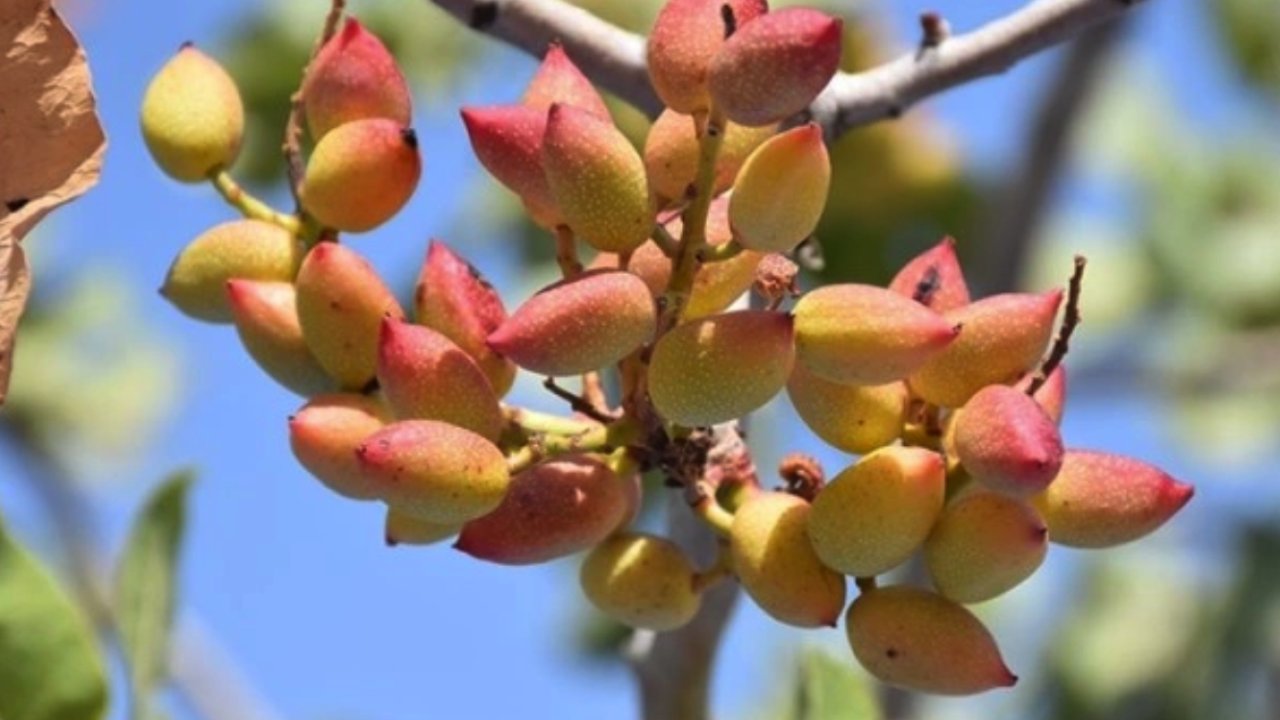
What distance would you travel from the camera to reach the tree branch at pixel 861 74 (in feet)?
3.42

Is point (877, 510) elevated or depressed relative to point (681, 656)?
elevated

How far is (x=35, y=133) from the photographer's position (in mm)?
897

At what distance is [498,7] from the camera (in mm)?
1040

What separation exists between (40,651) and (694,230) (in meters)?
0.45

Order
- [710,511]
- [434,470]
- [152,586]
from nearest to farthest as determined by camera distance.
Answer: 1. [434,470]
2. [710,511]
3. [152,586]

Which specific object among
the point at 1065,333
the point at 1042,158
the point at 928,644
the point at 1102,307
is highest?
the point at 1065,333

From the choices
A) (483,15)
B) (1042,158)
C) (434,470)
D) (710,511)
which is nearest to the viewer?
(434,470)

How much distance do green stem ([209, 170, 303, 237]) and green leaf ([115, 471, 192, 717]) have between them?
29 cm

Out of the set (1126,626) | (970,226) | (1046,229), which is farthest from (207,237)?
(1126,626)

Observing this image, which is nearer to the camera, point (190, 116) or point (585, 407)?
point (585, 407)

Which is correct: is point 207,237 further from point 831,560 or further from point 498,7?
point 831,560

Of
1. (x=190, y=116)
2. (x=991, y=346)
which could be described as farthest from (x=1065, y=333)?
(x=190, y=116)

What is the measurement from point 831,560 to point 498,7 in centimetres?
35

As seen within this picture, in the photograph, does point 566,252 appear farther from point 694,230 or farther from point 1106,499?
point 1106,499
